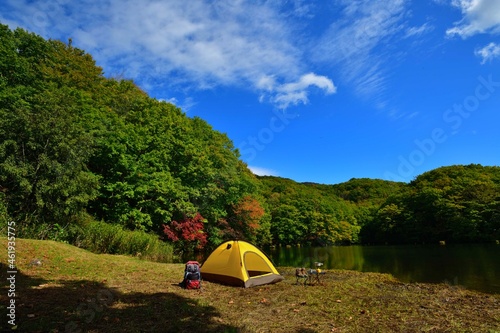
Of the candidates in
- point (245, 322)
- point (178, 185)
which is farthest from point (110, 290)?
point (178, 185)

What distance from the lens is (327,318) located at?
7078 millimetres

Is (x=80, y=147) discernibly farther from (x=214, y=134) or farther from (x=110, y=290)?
(x=214, y=134)

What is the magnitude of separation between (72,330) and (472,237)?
2606 inches

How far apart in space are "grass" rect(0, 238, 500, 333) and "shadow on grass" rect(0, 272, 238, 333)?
2 cm

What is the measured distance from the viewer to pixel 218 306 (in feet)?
26.8

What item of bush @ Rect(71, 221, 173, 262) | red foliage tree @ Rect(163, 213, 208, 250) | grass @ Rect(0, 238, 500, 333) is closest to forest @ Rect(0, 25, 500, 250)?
red foliage tree @ Rect(163, 213, 208, 250)

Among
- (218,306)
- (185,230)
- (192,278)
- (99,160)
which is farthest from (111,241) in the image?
(218,306)

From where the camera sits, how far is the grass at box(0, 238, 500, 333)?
631 cm

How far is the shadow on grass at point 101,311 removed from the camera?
605 centimetres

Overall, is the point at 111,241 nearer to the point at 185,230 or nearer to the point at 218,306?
the point at 185,230

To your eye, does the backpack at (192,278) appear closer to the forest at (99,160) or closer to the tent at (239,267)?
the tent at (239,267)

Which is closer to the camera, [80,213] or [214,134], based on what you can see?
[80,213]

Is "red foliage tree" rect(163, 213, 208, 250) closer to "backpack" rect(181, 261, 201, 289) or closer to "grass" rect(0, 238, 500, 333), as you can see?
"grass" rect(0, 238, 500, 333)

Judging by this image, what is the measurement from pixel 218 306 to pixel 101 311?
2.91 m
